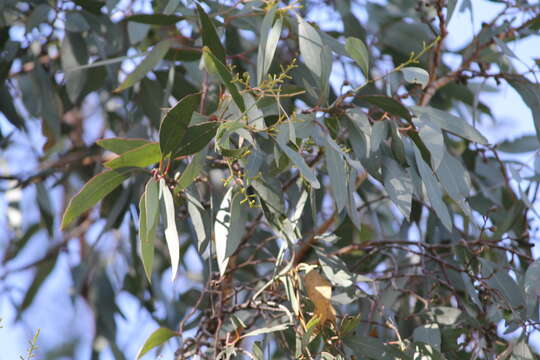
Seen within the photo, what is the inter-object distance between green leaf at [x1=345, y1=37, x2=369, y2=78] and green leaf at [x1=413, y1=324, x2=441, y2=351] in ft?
1.28

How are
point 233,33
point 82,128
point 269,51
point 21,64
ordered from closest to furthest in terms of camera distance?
point 269,51
point 233,33
point 21,64
point 82,128

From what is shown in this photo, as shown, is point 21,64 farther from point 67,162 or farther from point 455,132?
point 455,132

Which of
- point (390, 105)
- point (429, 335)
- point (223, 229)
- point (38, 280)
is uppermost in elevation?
point (390, 105)

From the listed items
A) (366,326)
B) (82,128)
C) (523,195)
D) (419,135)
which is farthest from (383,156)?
(82,128)

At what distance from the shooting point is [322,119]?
113cm

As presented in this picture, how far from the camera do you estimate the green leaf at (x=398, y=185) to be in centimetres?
111

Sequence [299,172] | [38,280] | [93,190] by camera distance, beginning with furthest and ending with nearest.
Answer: [38,280] → [299,172] → [93,190]

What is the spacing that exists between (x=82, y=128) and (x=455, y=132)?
Result: 6.23 feet

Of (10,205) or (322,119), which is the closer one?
(322,119)

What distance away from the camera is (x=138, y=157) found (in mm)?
1054

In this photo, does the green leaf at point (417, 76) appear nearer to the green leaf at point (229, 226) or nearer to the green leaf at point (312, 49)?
the green leaf at point (312, 49)

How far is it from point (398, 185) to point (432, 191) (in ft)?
0.21

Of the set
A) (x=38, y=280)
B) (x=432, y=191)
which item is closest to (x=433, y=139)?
(x=432, y=191)

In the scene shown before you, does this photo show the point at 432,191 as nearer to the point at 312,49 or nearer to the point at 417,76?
the point at 417,76
